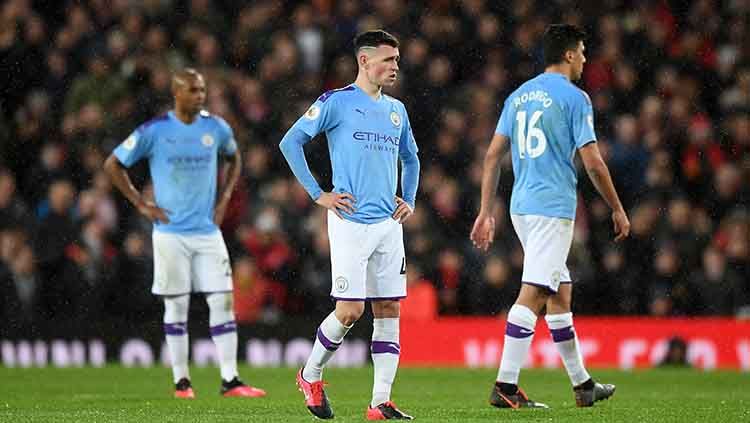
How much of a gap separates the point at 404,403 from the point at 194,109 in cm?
308

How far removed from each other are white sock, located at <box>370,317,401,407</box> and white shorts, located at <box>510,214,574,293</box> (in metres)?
1.16

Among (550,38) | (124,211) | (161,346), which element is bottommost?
(161,346)

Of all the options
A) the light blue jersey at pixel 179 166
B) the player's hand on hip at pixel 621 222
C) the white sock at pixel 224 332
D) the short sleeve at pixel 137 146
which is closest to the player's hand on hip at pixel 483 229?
the player's hand on hip at pixel 621 222

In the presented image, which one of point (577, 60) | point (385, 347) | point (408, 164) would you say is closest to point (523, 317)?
point (385, 347)

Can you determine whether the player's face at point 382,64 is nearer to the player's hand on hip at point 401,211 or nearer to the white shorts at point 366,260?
the player's hand on hip at point 401,211

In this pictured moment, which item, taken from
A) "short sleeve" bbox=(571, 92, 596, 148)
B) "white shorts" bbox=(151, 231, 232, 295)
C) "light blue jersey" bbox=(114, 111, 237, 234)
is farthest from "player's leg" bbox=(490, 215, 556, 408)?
"light blue jersey" bbox=(114, 111, 237, 234)

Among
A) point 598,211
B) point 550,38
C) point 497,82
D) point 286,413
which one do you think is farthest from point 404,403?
point 497,82

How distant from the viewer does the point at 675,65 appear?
1950cm

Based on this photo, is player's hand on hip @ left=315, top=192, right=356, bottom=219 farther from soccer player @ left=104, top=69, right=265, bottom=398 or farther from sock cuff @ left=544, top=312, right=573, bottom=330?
soccer player @ left=104, top=69, right=265, bottom=398

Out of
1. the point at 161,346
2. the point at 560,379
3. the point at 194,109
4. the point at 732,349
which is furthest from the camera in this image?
the point at 161,346

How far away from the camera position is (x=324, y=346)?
890cm

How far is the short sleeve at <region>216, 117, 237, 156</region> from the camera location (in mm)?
12250

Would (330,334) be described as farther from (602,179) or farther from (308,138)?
(602,179)

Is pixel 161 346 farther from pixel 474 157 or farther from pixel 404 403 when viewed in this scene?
pixel 404 403
